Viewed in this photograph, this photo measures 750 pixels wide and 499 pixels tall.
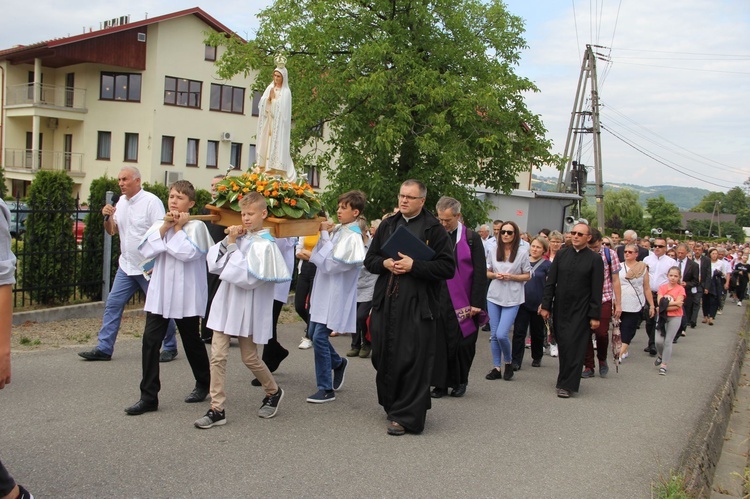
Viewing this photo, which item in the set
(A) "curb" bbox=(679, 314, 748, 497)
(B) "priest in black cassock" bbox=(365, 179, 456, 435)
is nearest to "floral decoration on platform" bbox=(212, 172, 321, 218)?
(B) "priest in black cassock" bbox=(365, 179, 456, 435)

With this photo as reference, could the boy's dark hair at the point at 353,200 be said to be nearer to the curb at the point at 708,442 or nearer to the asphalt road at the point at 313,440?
the asphalt road at the point at 313,440

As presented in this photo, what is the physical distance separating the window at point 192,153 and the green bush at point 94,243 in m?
26.7

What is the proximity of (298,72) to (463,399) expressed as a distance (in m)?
9.76

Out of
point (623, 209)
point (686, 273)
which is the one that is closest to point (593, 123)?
point (686, 273)

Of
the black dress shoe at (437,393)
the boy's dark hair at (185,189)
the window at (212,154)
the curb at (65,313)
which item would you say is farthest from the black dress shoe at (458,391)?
the window at (212,154)

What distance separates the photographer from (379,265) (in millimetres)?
6512

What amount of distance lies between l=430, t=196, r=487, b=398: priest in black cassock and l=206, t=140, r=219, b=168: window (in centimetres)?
3245

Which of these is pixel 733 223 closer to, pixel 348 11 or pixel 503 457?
pixel 348 11

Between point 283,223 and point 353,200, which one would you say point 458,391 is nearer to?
point 353,200

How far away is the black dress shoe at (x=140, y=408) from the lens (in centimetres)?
613

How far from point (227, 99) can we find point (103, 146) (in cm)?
669

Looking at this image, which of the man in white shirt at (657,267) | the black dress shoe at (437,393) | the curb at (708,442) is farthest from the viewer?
the man in white shirt at (657,267)

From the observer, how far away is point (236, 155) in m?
40.2

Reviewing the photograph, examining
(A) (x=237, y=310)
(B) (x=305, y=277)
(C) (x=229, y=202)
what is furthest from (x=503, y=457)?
(B) (x=305, y=277)
